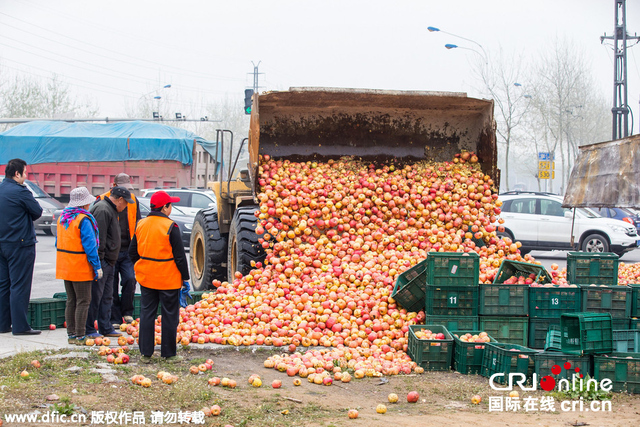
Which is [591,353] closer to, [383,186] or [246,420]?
[246,420]

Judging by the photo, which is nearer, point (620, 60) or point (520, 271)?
point (520, 271)

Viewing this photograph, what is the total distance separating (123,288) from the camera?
7.70m

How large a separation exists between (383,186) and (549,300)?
3.26m

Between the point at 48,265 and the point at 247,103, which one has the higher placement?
the point at 247,103

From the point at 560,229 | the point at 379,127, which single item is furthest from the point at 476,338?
the point at 560,229

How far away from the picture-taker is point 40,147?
2681 centimetres

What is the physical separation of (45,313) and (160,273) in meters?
2.35

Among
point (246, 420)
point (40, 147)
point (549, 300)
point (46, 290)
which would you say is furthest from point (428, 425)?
point (40, 147)

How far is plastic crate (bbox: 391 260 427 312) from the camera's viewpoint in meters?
6.75

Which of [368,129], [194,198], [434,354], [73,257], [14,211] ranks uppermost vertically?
[368,129]

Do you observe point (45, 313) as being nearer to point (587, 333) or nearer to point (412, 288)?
point (412, 288)

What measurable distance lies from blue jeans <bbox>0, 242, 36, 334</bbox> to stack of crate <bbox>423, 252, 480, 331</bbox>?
14.7ft

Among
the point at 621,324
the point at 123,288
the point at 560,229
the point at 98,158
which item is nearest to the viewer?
the point at 621,324

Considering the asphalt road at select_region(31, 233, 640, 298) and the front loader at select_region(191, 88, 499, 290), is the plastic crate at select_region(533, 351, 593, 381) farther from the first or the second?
the asphalt road at select_region(31, 233, 640, 298)
